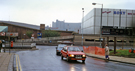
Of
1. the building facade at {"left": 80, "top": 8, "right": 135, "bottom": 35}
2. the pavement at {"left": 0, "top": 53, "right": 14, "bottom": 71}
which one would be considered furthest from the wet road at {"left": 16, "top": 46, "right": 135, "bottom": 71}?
the building facade at {"left": 80, "top": 8, "right": 135, "bottom": 35}

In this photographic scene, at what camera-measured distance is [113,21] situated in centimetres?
8119

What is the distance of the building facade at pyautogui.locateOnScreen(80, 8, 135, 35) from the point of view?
80000 millimetres

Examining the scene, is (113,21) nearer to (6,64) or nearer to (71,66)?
(71,66)

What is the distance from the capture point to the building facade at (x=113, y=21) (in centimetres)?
8000

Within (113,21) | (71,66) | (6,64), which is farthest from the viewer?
(113,21)

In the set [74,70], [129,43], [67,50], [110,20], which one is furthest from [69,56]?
[110,20]

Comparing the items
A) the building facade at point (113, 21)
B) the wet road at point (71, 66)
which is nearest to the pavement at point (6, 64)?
→ the wet road at point (71, 66)

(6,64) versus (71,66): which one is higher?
(6,64)

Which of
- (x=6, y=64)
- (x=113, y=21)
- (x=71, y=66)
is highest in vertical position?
(x=113, y=21)

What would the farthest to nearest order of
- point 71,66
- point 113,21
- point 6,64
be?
1. point 113,21
2. point 71,66
3. point 6,64

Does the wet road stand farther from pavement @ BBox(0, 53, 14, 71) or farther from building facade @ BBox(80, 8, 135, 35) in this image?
building facade @ BBox(80, 8, 135, 35)

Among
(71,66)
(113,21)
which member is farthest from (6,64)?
(113,21)

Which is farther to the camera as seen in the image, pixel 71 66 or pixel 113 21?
pixel 113 21

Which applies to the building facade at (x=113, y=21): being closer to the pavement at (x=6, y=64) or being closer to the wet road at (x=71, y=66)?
the wet road at (x=71, y=66)
